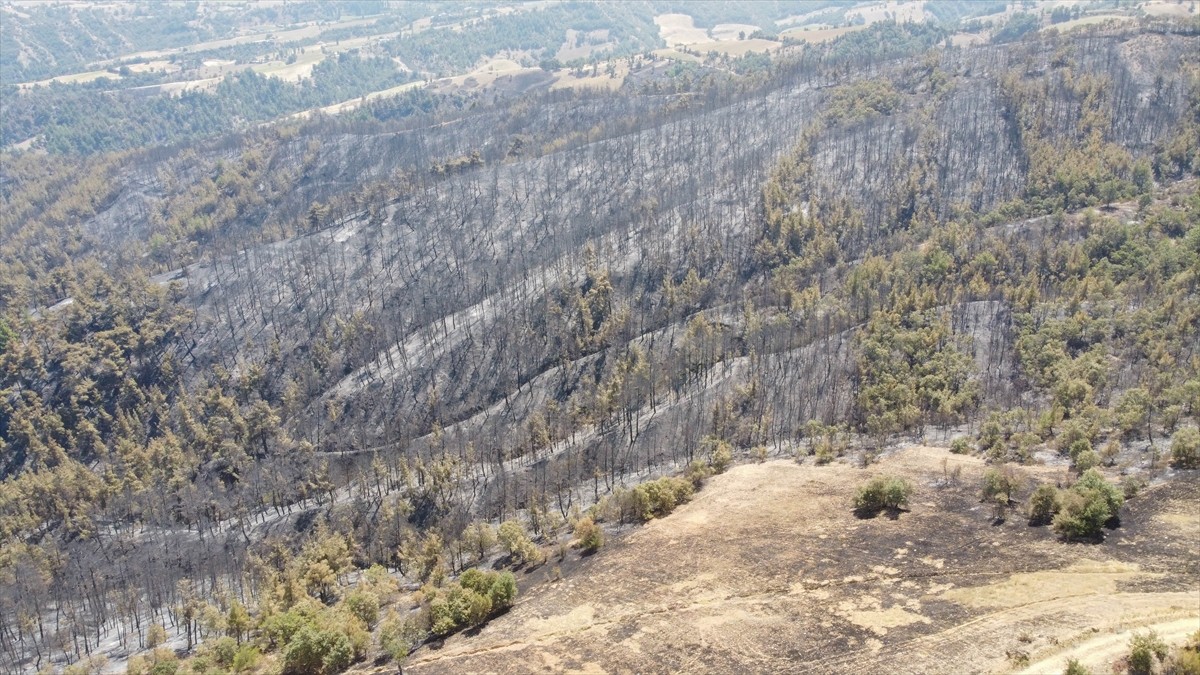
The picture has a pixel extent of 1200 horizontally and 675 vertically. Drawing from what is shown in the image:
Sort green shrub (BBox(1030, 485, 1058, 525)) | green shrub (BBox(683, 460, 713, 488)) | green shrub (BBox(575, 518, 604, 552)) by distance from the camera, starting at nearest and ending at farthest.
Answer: green shrub (BBox(1030, 485, 1058, 525)), green shrub (BBox(575, 518, 604, 552)), green shrub (BBox(683, 460, 713, 488))

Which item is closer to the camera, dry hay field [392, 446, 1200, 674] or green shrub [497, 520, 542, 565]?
dry hay field [392, 446, 1200, 674]

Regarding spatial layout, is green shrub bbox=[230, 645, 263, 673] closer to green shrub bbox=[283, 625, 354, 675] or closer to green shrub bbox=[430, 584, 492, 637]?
green shrub bbox=[283, 625, 354, 675]

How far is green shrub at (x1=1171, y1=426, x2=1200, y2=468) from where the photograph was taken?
77.1 m

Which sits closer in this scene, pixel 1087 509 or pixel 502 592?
pixel 1087 509

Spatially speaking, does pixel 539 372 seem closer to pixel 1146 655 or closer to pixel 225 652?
pixel 225 652

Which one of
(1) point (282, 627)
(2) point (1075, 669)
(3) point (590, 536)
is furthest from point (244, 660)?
(2) point (1075, 669)

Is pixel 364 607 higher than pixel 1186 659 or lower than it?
lower

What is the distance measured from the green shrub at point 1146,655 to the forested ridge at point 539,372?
35692 millimetres

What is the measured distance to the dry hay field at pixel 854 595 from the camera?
5775 centimetres

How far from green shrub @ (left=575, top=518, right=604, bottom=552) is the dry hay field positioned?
1745 millimetres

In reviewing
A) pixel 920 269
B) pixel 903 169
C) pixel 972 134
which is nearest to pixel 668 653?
pixel 920 269

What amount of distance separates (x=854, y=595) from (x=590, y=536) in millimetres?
29044

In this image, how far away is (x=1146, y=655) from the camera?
50500mm

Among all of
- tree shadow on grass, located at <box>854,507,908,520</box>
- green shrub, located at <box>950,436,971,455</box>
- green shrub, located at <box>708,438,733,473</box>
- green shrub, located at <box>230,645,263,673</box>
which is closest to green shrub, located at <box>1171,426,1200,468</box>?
green shrub, located at <box>950,436,971,455</box>
